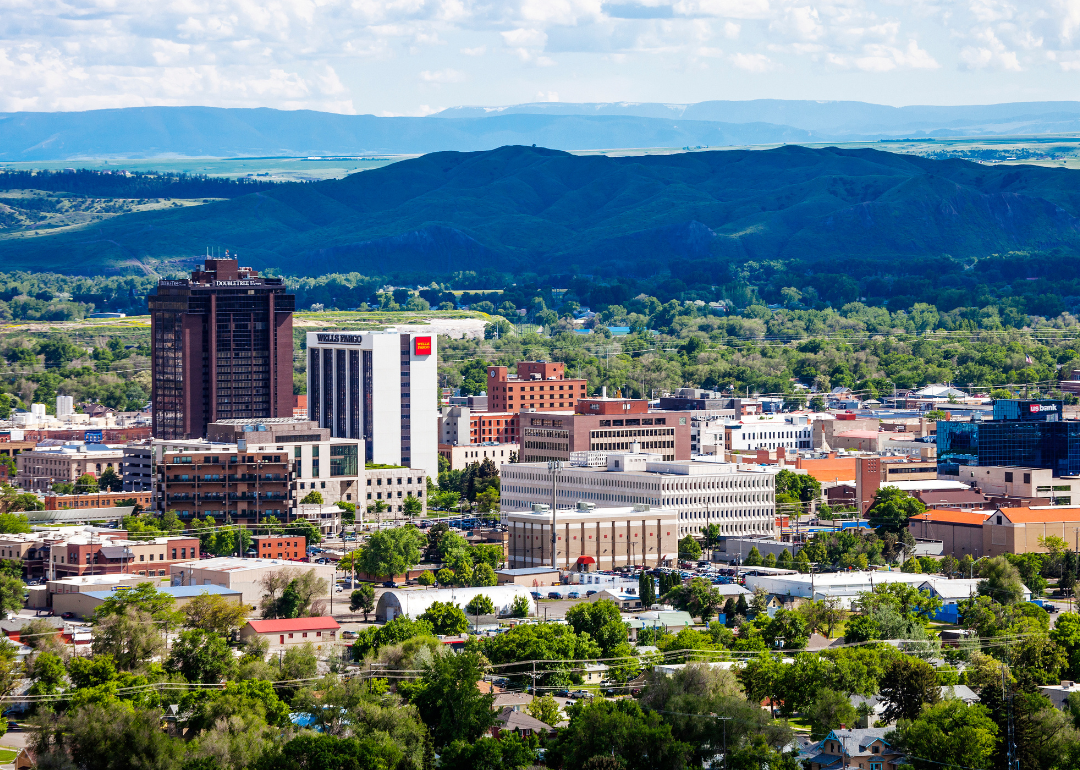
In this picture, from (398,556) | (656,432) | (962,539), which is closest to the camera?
(398,556)

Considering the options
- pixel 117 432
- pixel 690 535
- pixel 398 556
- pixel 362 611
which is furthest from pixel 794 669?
pixel 117 432

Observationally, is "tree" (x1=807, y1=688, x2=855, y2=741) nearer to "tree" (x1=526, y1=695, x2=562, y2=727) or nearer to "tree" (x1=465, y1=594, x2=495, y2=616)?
"tree" (x1=526, y1=695, x2=562, y2=727)

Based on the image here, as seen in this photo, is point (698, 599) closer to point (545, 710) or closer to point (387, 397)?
point (545, 710)

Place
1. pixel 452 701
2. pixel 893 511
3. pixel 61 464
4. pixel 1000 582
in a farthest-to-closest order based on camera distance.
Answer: pixel 61 464, pixel 893 511, pixel 1000 582, pixel 452 701

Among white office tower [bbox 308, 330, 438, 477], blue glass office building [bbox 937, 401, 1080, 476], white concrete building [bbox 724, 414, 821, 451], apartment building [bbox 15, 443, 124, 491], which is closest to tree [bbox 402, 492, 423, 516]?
white office tower [bbox 308, 330, 438, 477]

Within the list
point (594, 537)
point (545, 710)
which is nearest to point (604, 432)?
point (594, 537)

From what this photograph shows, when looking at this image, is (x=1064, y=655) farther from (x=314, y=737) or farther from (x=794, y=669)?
(x=314, y=737)

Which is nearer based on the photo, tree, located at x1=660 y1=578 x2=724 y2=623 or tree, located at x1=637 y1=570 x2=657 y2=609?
tree, located at x1=660 y1=578 x2=724 y2=623
